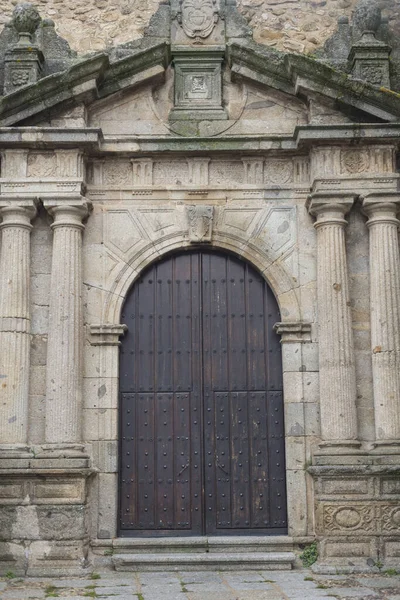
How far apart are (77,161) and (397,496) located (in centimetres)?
463

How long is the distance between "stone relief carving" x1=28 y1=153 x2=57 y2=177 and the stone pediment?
414 millimetres

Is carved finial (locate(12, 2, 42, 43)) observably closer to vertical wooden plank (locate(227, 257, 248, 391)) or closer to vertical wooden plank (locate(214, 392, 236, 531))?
vertical wooden plank (locate(227, 257, 248, 391))

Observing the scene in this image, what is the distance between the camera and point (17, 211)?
8.35 meters

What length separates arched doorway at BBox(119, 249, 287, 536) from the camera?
820cm

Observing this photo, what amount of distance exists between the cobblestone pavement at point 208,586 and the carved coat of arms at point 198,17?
18.7 feet

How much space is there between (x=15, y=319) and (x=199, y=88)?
3.22 metres

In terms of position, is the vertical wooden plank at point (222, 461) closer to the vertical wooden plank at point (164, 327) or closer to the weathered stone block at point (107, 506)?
the vertical wooden plank at point (164, 327)

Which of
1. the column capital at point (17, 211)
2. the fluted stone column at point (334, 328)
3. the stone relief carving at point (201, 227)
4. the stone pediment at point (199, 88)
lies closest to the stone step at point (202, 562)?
the fluted stone column at point (334, 328)

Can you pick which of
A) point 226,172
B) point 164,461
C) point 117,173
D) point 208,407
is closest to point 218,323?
point 208,407

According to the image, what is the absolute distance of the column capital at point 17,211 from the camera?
27.3ft

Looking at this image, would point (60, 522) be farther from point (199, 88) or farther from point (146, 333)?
point (199, 88)

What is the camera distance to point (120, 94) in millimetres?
8836

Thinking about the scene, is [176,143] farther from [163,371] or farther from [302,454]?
[302,454]

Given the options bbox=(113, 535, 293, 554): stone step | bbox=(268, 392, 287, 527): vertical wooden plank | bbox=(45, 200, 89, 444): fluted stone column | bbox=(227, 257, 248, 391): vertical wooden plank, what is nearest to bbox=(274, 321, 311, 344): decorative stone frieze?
bbox=(227, 257, 248, 391): vertical wooden plank
